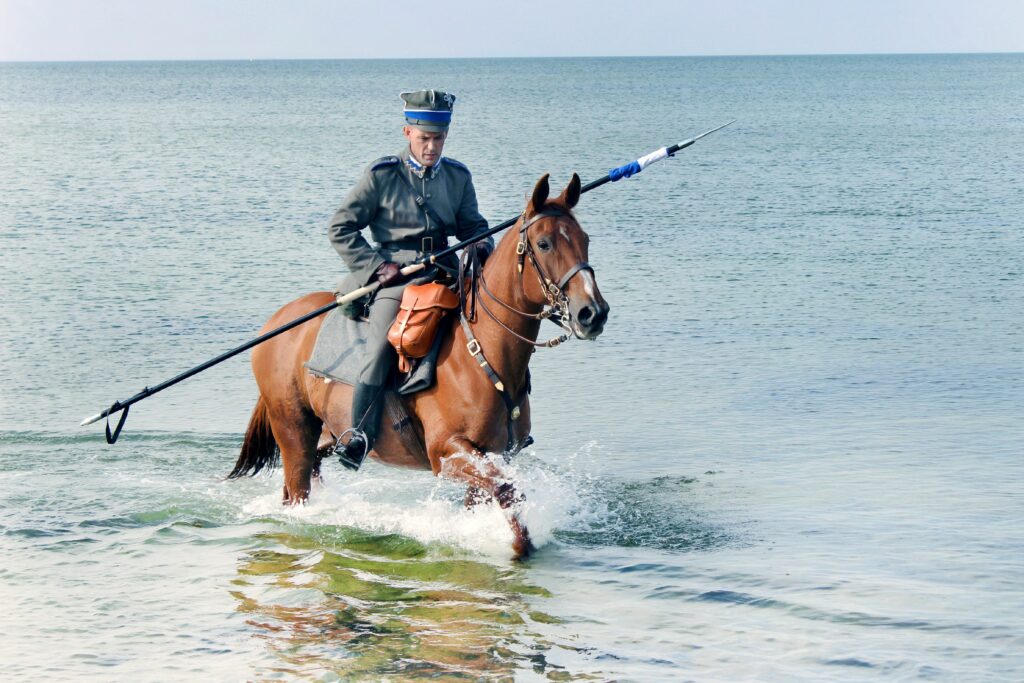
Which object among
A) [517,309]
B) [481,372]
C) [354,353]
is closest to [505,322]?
[517,309]

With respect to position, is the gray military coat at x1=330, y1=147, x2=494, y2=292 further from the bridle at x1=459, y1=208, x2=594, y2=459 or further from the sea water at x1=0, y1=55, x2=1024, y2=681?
the sea water at x1=0, y1=55, x2=1024, y2=681

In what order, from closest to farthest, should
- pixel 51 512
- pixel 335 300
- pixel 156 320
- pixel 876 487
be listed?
pixel 335 300 → pixel 51 512 → pixel 876 487 → pixel 156 320

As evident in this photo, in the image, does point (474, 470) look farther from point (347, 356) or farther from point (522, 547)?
point (347, 356)

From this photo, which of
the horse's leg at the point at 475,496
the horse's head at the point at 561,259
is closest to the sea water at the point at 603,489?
the horse's leg at the point at 475,496

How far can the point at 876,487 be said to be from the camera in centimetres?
1231

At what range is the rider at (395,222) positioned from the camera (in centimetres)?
946

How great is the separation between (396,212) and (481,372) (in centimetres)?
145

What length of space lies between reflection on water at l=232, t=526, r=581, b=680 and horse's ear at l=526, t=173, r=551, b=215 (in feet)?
9.11

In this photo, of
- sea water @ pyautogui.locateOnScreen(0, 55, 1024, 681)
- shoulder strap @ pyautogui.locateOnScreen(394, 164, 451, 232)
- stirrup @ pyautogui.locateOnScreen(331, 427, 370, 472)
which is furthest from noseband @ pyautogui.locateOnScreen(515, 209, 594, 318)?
sea water @ pyautogui.locateOnScreen(0, 55, 1024, 681)

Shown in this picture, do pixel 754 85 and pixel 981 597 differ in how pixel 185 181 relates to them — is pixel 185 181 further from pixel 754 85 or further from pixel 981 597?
pixel 754 85

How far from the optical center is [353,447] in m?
9.76

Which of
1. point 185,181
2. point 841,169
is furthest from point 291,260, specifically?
point 841,169

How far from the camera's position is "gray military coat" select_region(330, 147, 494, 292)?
9570mm

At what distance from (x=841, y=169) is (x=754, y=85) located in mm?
136025
